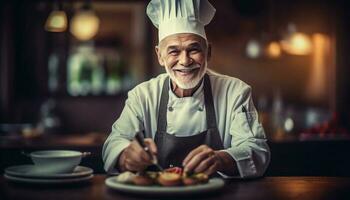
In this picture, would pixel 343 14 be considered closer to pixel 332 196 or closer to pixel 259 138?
pixel 259 138

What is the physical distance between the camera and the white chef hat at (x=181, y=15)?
106 inches

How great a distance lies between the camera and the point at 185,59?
261 cm

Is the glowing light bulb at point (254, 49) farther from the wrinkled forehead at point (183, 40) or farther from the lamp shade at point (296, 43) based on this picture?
the wrinkled forehead at point (183, 40)

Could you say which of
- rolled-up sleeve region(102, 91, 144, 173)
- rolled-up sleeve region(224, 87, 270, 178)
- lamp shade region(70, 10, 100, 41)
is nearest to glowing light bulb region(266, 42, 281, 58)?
lamp shade region(70, 10, 100, 41)

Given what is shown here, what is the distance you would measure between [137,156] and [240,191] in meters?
0.40

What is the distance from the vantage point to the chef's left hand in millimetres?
2105

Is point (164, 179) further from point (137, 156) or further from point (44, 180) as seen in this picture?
point (44, 180)

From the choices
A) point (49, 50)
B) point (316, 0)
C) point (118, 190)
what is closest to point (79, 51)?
point (49, 50)

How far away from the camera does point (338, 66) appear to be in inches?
209

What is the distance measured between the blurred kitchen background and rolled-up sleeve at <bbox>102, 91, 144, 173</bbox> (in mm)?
1242

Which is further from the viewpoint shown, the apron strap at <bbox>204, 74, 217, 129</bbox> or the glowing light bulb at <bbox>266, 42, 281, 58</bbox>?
the glowing light bulb at <bbox>266, 42, 281, 58</bbox>

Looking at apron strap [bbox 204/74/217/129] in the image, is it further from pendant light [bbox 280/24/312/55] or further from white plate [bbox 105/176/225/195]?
pendant light [bbox 280/24/312/55]

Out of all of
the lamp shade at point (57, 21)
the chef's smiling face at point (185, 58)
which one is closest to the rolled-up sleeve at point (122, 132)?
the chef's smiling face at point (185, 58)

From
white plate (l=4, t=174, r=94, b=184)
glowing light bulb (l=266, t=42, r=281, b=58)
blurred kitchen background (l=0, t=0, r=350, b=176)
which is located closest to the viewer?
white plate (l=4, t=174, r=94, b=184)
